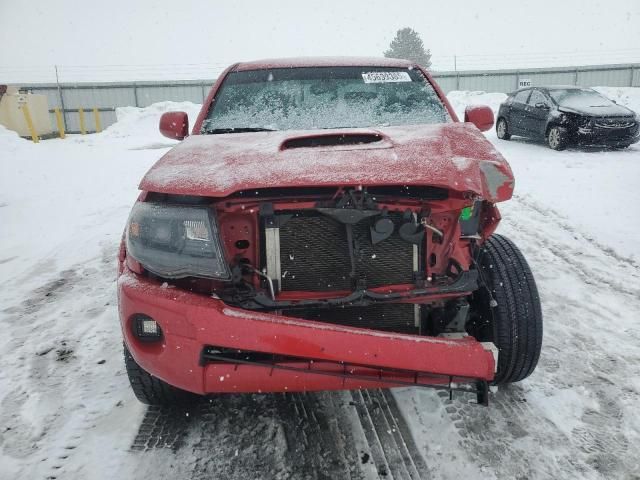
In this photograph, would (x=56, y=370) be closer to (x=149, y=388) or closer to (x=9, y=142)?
(x=149, y=388)

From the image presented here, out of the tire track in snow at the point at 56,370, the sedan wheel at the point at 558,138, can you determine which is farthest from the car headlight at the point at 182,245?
the sedan wheel at the point at 558,138

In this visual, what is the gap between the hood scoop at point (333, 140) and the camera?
2.30 metres

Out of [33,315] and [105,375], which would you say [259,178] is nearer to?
[105,375]

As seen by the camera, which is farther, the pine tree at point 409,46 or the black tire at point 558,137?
the pine tree at point 409,46

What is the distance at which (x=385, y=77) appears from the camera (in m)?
3.41

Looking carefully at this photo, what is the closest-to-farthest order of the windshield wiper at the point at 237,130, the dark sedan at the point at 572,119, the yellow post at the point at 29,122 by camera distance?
the windshield wiper at the point at 237,130 → the dark sedan at the point at 572,119 → the yellow post at the point at 29,122

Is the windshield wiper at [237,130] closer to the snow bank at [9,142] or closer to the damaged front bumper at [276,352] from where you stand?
the damaged front bumper at [276,352]

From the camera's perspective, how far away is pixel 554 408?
229 cm

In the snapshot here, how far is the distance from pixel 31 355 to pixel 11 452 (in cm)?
94

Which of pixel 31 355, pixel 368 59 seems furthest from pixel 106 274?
pixel 368 59

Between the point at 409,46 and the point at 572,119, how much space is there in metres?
35.6

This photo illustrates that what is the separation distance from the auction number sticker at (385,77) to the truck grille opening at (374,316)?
1.90 m

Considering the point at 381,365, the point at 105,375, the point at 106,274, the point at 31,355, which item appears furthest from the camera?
the point at 106,274

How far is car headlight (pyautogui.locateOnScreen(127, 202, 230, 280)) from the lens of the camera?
1.87 m
